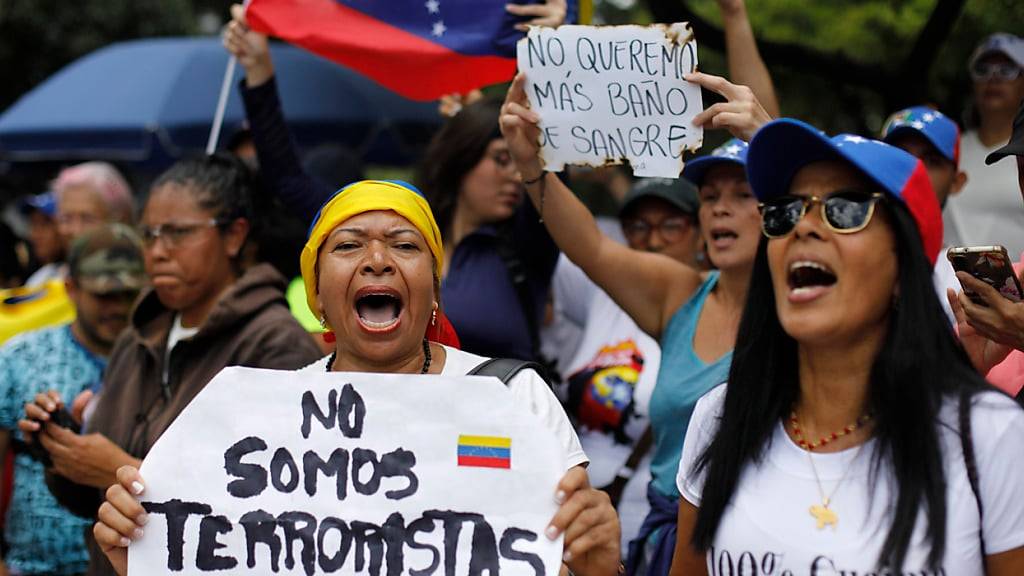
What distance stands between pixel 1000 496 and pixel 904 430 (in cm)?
21

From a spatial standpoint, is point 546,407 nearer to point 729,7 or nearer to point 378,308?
point 378,308

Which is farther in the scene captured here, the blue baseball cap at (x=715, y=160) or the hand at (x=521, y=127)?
the blue baseball cap at (x=715, y=160)

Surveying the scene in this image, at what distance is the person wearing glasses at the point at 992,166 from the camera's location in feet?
16.5

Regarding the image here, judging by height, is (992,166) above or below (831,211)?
above

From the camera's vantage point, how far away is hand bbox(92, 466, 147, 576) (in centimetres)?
277

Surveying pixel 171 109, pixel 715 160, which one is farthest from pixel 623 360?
pixel 171 109

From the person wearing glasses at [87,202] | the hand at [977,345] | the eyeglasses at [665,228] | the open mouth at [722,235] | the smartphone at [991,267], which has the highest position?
the person wearing glasses at [87,202]

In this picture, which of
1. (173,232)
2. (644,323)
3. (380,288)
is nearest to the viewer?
(380,288)

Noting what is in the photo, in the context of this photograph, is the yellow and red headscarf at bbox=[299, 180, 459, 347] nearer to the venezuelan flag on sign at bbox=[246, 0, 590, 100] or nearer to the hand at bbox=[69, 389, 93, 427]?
the hand at bbox=[69, 389, 93, 427]

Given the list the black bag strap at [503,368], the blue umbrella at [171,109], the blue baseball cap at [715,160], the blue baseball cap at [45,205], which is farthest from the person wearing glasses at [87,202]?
the black bag strap at [503,368]

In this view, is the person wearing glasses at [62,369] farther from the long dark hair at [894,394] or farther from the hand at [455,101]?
the long dark hair at [894,394]

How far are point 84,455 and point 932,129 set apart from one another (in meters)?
3.03

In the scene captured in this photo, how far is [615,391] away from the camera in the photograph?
15.0 ft

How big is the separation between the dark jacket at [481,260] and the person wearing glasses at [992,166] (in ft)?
5.99
